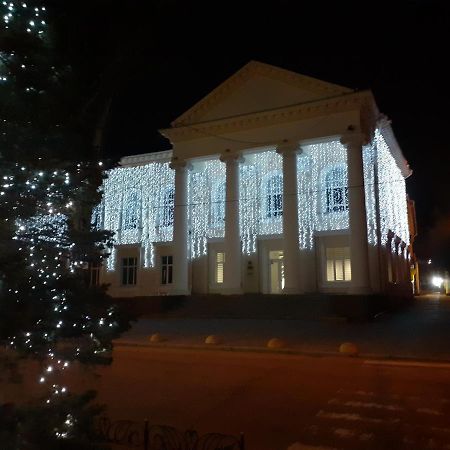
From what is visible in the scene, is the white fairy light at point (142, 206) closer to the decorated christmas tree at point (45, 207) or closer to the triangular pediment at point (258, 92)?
the triangular pediment at point (258, 92)

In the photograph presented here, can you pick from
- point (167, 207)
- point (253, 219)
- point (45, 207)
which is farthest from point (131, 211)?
point (45, 207)

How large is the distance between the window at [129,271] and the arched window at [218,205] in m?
6.61

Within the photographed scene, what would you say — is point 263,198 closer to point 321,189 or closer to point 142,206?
point 321,189

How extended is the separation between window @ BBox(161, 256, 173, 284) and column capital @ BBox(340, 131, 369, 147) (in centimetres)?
1381

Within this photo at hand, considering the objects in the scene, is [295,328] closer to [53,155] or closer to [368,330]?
[368,330]

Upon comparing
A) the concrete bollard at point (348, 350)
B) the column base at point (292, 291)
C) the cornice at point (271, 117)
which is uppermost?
the cornice at point (271, 117)

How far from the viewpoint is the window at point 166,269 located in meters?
32.7

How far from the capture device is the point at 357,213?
2522 cm

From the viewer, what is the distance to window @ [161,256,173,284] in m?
32.7

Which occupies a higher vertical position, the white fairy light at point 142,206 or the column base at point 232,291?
the white fairy light at point 142,206

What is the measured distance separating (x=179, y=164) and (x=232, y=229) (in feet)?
18.4

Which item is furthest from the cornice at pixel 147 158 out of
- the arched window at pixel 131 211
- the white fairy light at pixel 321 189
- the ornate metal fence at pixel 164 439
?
the ornate metal fence at pixel 164 439

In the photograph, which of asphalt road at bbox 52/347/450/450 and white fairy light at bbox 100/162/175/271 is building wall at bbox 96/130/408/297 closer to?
white fairy light at bbox 100/162/175/271

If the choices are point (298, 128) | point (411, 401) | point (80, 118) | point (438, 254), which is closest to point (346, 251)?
point (298, 128)
